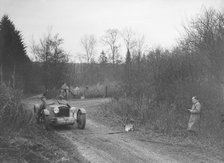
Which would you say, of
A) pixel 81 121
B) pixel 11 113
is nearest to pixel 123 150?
pixel 81 121

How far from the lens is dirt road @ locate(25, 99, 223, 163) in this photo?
8.68 meters

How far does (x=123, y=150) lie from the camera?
→ 377 inches

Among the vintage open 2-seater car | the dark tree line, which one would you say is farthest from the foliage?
the vintage open 2-seater car

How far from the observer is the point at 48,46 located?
110ft

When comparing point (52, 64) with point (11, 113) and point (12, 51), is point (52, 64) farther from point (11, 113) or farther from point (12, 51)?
point (11, 113)

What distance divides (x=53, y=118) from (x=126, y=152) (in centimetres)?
451

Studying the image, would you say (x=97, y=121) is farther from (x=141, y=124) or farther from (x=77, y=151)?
(x=77, y=151)

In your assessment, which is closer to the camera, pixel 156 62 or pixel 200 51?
pixel 200 51

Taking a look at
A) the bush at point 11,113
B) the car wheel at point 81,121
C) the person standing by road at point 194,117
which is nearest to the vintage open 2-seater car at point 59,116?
the car wheel at point 81,121

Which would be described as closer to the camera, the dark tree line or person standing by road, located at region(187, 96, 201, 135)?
person standing by road, located at region(187, 96, 201, 135)

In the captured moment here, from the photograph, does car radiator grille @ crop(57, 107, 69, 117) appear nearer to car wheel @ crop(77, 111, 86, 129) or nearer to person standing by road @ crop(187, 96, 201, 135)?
car wheel @ crop(77, 111, 86, 129)

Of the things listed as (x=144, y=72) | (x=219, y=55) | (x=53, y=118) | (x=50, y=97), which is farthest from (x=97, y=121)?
(x=50, y=97)

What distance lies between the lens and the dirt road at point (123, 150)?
8.68m

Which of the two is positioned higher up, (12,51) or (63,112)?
(12,51)
